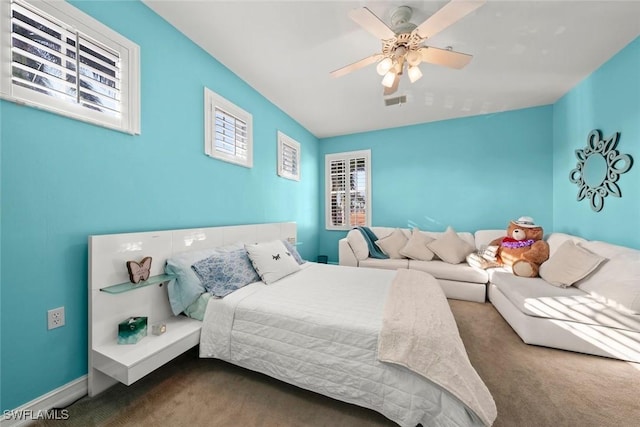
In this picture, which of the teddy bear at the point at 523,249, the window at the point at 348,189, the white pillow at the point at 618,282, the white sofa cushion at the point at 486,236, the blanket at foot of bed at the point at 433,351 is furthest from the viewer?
the window at the point at 348,189

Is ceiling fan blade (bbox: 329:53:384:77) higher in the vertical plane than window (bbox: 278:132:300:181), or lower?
higher

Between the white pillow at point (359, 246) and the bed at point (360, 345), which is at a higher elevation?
the white pillow at point (359, 246)

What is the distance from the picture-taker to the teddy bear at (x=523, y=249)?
2.64 m

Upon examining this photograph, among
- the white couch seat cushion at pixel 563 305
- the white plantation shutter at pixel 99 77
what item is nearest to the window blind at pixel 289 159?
the white plantation shutter at pixel 99 77

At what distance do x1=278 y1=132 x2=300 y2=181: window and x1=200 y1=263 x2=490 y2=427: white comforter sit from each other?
2178 millimetres

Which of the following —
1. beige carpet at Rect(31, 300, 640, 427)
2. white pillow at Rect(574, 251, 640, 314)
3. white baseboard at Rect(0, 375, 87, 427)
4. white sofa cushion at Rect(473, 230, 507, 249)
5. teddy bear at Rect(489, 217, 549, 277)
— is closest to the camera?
white baseboard at Rect(0, 375, 87, 427)

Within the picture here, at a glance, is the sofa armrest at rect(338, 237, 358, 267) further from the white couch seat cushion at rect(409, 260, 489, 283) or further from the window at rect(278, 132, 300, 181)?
the window at rect(278, 132, 300, 181)

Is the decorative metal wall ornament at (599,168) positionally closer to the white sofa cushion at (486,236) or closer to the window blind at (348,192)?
the white sofa cushion at (486,236)

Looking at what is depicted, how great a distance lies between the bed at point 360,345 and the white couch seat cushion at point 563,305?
3.13 feet

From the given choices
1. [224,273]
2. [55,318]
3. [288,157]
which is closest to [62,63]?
[55,318]

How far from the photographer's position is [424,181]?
4242mm

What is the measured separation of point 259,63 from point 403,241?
10.4 feet

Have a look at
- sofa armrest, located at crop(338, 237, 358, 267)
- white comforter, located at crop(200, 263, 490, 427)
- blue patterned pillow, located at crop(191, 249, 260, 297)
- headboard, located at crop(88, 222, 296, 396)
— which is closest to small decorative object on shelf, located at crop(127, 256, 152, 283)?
headboard, located at crop(88, 222, 296, 396)

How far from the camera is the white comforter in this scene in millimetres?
1163
